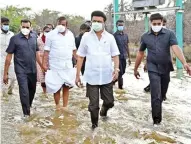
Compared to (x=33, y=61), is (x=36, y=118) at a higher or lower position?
lower

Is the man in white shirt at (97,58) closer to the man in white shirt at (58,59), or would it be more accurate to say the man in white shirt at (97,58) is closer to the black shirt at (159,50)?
the black shirt at (159,50)

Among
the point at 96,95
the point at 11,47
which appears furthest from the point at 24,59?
the point at 96,95

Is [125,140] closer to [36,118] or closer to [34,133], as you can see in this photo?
[34,133]

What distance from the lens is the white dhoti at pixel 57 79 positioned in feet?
23.2

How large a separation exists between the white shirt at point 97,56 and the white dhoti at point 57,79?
1303mm

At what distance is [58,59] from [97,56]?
1.48m

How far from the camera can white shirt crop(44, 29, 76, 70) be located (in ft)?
23.0

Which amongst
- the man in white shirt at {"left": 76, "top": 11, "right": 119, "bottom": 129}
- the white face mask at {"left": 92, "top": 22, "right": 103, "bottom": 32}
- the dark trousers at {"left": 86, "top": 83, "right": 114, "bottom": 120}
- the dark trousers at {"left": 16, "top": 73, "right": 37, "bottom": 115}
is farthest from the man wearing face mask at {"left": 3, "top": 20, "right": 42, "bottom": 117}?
the white face mask at {"left": 92, "top": 22, "right": 103, "bottom": 32}

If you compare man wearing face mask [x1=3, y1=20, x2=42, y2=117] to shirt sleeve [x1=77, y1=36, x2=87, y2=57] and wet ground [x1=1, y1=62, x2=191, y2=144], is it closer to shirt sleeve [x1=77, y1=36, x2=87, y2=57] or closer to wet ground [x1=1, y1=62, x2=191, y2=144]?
wet ground [x1=1, y1=62, x2=191, y2=144]

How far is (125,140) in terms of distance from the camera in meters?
5.45

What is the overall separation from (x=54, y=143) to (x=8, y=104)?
2.98 m

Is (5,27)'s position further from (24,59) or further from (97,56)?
(97,56)

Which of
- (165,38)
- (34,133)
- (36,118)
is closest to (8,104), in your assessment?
(36,118)

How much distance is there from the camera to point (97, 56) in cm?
578
